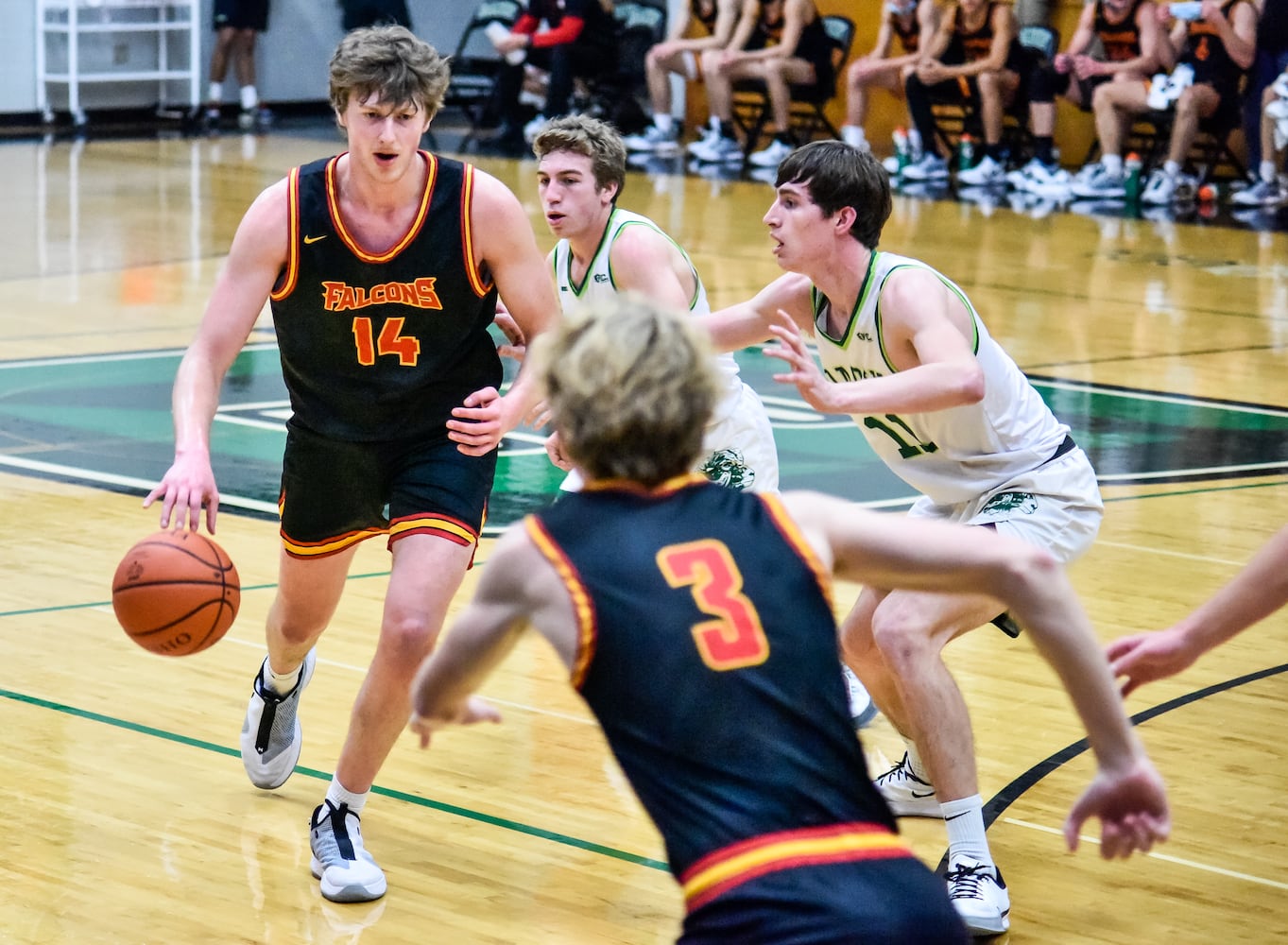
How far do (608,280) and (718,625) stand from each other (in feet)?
10.3

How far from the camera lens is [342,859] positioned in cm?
395

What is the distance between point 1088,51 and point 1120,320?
6.87m

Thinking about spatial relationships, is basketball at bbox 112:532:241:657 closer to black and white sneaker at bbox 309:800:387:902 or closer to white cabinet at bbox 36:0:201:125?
black and white sneaker at bbox 309:800:387:902

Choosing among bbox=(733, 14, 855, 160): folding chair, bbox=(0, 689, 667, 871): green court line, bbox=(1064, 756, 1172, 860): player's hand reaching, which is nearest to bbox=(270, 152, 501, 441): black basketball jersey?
bbox=(0, 689, 667, 871): green court line

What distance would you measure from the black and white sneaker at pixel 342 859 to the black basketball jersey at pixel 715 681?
68.7 inches

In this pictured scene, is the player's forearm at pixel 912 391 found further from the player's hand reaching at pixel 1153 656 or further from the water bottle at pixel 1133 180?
the water bottle at pixel 1133 180

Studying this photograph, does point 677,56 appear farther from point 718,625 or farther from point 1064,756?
point 718,625

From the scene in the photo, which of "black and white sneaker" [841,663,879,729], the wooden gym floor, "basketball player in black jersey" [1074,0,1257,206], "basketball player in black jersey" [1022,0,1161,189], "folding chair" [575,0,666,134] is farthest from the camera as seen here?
"folding chair" [575,0,666,134]

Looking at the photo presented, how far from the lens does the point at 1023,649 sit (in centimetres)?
574

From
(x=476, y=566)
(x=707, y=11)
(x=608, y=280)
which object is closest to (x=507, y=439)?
(x=476, y=566)

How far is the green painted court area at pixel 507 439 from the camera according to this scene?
7.41 m

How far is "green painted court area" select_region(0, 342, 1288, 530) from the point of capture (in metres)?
7.41

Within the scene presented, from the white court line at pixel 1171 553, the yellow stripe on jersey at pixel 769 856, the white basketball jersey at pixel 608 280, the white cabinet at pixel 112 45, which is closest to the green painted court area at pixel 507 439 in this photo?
the white court line at pixel 1171 553

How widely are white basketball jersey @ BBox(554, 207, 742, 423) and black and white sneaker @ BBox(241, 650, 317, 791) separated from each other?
4.54 feet
